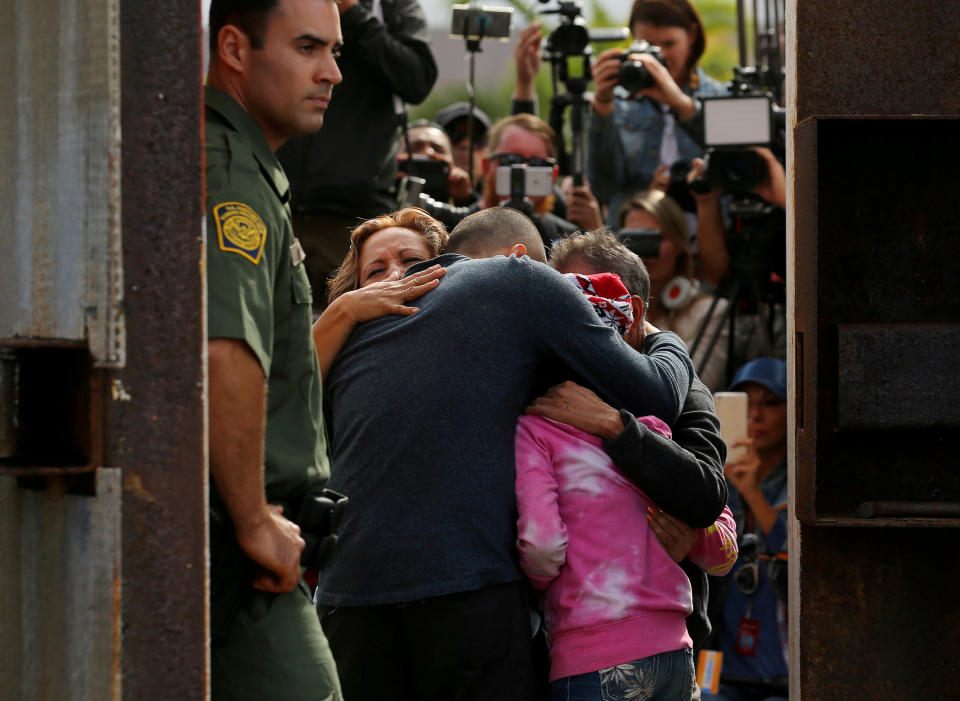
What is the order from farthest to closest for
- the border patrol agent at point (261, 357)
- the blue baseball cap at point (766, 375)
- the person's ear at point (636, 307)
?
the blue baseball cap at point (766, 375) < the person's ear at point (636, 307) < the border patrol agent at point (261, 357)

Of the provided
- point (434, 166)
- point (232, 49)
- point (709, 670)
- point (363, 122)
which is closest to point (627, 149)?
point (434, 166)

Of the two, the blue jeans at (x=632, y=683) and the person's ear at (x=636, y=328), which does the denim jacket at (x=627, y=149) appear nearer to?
the person's ear at (x=636, y=328)

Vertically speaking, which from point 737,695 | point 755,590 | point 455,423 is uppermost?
point 455,423

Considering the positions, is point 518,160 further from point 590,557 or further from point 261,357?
point 261,357

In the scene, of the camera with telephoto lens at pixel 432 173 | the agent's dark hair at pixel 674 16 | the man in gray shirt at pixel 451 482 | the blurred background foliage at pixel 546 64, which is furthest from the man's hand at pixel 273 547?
the blurred background foliage at pixel 546 64

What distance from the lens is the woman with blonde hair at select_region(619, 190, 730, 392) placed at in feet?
17.9

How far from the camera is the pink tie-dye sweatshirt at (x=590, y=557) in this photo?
2689mm

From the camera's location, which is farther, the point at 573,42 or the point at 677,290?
the point at 573,42

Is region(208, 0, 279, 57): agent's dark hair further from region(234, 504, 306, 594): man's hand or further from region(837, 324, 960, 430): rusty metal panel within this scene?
region(837, 324, 960, 430): rusty metal panel

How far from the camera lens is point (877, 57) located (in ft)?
8.48

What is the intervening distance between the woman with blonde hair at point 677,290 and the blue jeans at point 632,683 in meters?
2.76

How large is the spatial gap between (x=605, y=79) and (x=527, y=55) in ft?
3.01

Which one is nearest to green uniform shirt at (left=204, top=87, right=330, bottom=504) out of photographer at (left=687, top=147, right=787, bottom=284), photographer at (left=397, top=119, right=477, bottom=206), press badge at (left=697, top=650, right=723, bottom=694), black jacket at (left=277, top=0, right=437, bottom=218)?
black jacket at (left=277, top=0, right=437, bottom=218)

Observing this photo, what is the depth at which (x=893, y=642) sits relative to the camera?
8.60 ft
